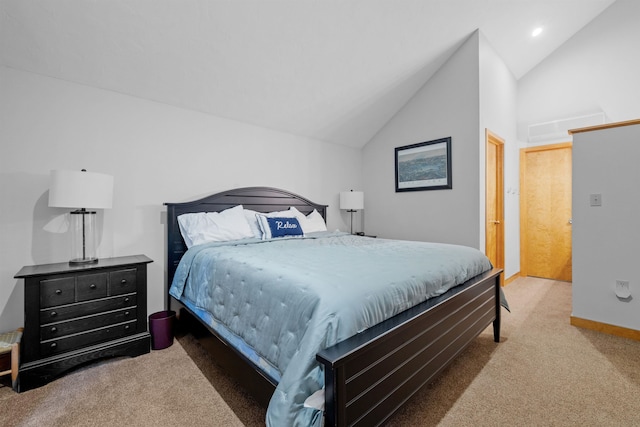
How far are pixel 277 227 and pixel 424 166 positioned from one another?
2.26 m

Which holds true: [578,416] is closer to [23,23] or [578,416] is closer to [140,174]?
[140,174]

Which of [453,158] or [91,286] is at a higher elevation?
[453,158]

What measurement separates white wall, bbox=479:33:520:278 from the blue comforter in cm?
208

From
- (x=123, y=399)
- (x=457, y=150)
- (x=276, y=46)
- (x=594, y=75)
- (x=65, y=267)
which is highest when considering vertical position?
(x=594, y=75)

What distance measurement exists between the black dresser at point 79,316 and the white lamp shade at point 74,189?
0.47 m

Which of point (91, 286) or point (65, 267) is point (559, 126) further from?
point (65, 267)

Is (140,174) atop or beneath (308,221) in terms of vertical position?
atop

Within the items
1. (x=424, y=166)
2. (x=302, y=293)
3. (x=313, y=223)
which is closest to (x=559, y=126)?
(x=424, y=166)

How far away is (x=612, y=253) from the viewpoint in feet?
8.52

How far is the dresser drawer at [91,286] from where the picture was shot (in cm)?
210

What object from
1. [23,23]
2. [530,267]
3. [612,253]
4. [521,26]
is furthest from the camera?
[530,267]

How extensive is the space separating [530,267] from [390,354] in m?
4.64

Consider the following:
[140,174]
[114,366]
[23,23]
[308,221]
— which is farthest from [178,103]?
[114,366]

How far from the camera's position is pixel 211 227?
2855 mm
